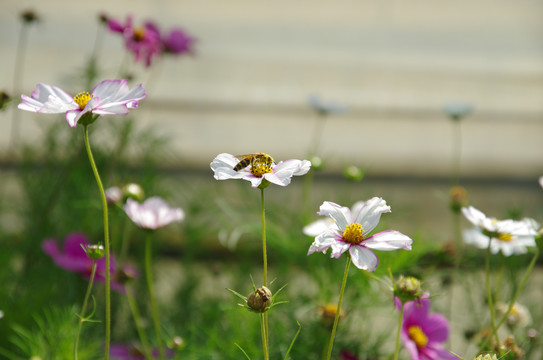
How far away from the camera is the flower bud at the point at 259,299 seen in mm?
253

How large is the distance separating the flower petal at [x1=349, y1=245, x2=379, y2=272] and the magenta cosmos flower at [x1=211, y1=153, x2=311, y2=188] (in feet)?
0.13

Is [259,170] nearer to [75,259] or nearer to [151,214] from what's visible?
[151,214]

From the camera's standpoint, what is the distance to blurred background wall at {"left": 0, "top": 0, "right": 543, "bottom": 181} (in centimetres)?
118

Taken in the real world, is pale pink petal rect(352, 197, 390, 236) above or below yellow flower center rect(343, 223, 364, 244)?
above

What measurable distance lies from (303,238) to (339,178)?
58cm

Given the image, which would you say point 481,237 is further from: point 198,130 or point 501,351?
point 198,130

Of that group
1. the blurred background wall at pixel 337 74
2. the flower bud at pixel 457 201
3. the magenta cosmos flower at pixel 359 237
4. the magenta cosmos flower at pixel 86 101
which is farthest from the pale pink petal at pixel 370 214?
the blurred background wall at pixel 337 74

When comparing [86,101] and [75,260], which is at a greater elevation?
[86,101]

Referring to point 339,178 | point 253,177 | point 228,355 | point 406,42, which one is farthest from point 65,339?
point 406,42

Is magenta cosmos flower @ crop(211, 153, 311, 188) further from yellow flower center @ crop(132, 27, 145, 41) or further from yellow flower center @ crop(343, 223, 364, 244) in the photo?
yellow flower center @ crop(132, 27, 145, 41)

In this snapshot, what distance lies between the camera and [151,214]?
0.38 metres

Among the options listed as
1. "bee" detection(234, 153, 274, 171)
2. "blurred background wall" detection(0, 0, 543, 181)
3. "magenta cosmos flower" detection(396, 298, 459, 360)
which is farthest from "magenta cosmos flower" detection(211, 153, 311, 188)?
"blurred background wall" detection(0, 0, 543, 181)

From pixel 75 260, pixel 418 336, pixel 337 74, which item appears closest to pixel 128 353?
pixel 75 260

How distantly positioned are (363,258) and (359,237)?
1cm
